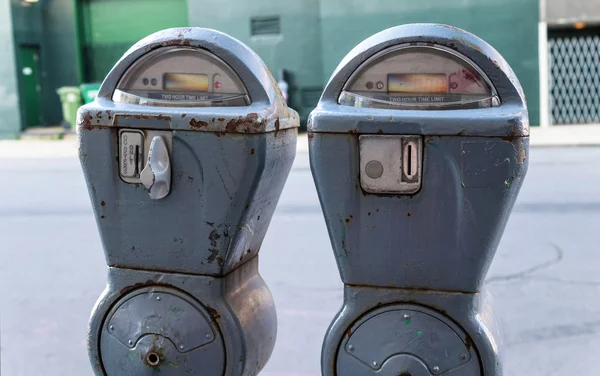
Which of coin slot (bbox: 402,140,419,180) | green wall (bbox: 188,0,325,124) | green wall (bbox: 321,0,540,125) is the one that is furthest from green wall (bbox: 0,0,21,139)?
coin slot (bbox: 402,140,419,180)

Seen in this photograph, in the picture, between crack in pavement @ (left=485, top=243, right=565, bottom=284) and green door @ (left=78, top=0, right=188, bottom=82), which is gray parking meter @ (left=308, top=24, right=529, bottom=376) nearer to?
crack in pavement @ (left=485, top=243, right=565, bottom=284)

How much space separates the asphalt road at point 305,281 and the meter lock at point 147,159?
5.29ft

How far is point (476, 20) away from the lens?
13180 mm

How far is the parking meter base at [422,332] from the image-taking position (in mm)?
1948

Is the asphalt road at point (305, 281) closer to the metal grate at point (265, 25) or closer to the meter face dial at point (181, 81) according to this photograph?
the meter face dial at point (181, 81)

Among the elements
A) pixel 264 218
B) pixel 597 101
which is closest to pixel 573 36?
pixel 597 101

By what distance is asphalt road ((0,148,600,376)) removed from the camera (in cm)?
354

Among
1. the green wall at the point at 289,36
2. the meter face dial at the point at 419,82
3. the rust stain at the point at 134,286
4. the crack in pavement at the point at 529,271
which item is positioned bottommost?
the crack in pavement at the point at 529,271

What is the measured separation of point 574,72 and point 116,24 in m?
9.60

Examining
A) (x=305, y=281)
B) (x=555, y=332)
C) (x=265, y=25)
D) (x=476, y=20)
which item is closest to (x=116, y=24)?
(x=265, y=25)

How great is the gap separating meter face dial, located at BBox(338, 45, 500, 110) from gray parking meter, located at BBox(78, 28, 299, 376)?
0.27 meters

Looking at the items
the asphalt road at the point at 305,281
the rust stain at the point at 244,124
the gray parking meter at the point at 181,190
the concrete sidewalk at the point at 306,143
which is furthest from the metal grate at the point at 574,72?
the rust stain at the point at 244,124

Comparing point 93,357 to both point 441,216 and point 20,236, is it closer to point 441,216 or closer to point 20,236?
point 441,216

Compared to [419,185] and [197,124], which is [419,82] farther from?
[197,124]
